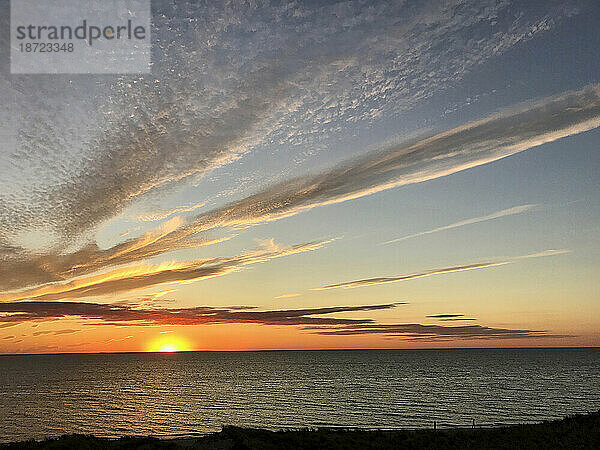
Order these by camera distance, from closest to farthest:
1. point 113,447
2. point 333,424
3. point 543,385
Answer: point 113,447
point 333,424
point 543,385

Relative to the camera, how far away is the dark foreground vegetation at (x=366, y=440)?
38281 millimetres

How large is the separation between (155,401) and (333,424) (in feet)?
162

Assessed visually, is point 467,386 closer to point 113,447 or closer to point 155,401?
point 155,401

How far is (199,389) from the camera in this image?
125812mm

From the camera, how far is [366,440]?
4350cm

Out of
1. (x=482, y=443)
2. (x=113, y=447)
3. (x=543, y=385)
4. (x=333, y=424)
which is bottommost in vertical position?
(x=543, y=385)

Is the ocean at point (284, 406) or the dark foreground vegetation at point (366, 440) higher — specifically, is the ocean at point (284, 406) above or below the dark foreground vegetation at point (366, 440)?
below

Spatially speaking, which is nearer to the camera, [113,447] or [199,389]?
[113,447]

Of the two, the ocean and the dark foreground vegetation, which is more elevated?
the dark foreground vegetation

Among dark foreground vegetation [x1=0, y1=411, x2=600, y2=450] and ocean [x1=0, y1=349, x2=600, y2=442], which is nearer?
dark foreground vegetation [x1=0, y1=411, x2=600, y2=450]

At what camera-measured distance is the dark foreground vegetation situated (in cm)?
3828

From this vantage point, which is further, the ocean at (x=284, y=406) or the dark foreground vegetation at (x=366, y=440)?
the ocean at (x=284, y=406)

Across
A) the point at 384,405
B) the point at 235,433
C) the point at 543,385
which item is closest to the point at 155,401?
the point at 384,405

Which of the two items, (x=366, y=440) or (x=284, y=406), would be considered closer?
(x=366, y=440)
